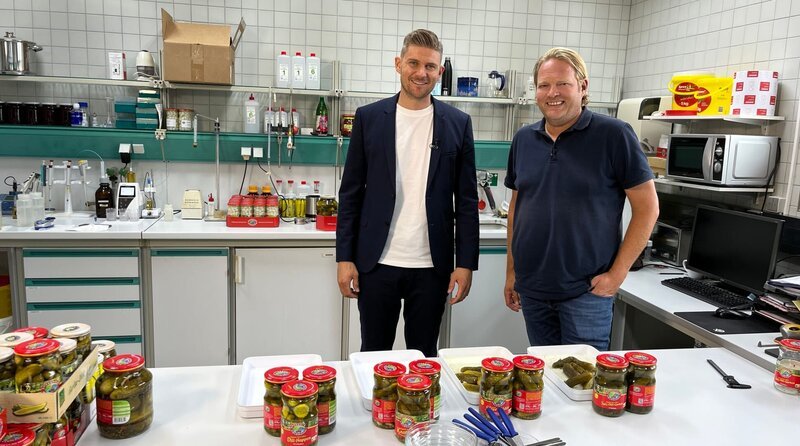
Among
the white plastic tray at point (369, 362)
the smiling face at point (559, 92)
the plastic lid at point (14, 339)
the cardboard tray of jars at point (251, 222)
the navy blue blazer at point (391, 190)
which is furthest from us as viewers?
the cardboard tray of jars at point (251, 222)

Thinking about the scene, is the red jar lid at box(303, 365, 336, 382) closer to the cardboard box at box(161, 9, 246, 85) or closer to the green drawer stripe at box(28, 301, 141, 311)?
the green drawer stripe at box(28, 301, 141, 311)

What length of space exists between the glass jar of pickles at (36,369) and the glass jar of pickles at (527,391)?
0.96 m

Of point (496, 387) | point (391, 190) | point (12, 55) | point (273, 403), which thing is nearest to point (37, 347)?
point (273, 403)

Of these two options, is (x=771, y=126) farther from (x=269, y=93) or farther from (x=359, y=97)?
(x=269, y=93)

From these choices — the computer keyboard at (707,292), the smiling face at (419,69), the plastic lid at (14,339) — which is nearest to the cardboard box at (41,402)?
the plastic lid at (14,339)

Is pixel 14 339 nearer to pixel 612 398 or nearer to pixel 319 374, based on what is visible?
pixel 319 374

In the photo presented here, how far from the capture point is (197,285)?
327 centimetres

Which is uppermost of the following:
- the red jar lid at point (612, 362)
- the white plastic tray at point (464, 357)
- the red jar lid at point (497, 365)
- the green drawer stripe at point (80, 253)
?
the red jar lid at point (612, 362)

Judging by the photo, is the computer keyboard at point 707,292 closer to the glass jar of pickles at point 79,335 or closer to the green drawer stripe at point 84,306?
the glass jar of pickles at point 79,335

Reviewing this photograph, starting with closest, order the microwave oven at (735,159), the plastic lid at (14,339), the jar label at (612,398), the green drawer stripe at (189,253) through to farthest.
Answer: the plastic lid at (14,339) → the jar label at (612,398) → the microwave oven at (735,159) → the green drawer stripe at (189,253)

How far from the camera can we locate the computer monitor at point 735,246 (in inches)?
102

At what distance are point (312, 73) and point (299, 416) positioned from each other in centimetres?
300

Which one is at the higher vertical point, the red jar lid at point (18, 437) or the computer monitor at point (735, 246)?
the computer monitor at point (735, 246)

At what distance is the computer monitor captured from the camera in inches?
102
